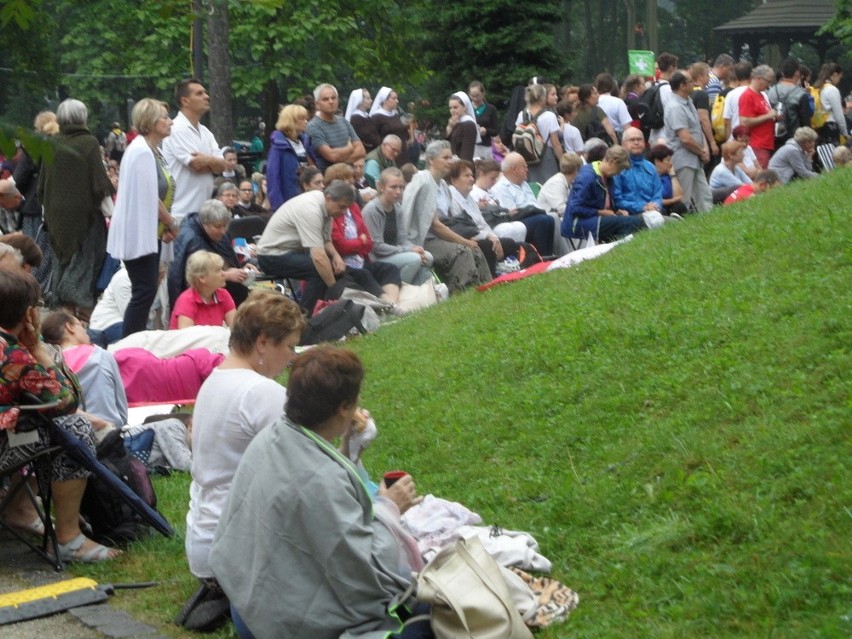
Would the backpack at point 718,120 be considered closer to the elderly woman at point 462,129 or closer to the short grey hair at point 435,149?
the elderly woman at point 462,129

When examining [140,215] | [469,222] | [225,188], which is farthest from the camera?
[469,222]

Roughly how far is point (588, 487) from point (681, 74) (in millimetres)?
10438

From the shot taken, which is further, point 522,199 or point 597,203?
point 522,199

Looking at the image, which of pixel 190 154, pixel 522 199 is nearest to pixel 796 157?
pixel 522 199

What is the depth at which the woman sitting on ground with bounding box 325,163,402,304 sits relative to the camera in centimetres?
1283

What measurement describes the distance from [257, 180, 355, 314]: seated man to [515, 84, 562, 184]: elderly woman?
6265mm

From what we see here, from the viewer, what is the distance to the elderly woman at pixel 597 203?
13.9 meters

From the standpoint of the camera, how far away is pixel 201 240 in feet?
38.2

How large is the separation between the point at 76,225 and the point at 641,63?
15.7 meters

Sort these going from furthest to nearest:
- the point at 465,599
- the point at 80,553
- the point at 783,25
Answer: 1. the point at 783,25
2. the point at 80,553
3. the point at 465,599

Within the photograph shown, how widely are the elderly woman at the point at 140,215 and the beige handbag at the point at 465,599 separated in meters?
6.42

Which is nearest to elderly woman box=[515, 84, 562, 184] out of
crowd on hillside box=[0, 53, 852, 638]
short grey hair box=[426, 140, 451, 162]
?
crowd on hillside box=[0, 53, 852, 638]

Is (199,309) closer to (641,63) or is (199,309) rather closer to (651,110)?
(651,110)

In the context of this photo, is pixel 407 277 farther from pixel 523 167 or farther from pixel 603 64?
pixel 603 64
